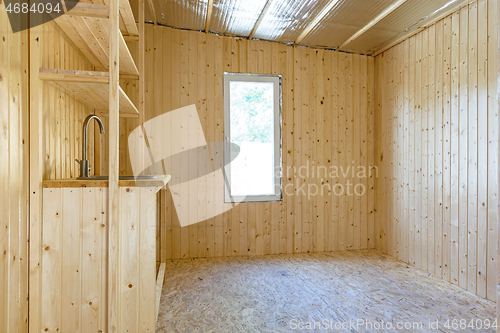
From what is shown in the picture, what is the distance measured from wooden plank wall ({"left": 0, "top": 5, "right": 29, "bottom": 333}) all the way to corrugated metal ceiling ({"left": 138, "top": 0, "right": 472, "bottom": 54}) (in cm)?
182

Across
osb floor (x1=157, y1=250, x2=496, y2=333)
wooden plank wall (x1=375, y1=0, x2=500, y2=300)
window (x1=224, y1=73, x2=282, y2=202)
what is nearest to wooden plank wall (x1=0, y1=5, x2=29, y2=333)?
osb floor (x1=157, y1=250, x2=496, y2=333)

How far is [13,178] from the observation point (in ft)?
4.79

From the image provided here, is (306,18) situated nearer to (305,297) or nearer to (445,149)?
(445,149)

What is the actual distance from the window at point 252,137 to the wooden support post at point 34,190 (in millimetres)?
2237

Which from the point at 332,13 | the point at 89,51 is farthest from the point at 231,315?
Result: the point at 332,13

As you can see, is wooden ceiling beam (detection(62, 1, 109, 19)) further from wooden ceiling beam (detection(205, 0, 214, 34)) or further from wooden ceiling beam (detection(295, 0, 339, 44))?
wooden ceiling beam (detection(295, 0, 339, 44))

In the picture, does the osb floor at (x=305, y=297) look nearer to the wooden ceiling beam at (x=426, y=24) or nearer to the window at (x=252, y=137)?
the window at (x=252, y=137)

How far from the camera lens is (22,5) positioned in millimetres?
1522

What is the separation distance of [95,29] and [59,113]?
566 millimetres

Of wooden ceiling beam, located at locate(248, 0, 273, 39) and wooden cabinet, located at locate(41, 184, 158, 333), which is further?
wooden ceiling beam, located at locate(248, 0, 273, 39)

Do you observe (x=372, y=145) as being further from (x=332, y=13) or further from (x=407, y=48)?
(x=332, y=13)

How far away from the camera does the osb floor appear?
2146 mm

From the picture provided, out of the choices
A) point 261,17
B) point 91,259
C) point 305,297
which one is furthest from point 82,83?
point 305,297

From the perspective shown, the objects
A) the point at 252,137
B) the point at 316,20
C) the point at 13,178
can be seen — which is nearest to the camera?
the point at 13,178
